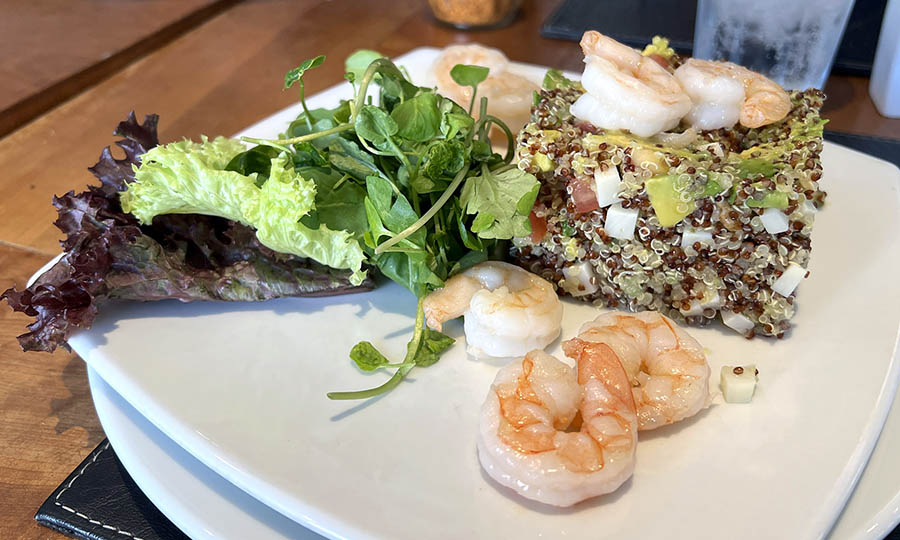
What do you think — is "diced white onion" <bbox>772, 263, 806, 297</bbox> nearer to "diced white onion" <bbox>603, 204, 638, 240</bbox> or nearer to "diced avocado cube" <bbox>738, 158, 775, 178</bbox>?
"diced avocado cube" <bbox>738, 158, 775, 178</bbox>

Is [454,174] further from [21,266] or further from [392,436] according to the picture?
[21,266]

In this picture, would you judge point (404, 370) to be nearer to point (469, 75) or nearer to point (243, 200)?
point (243, 200)

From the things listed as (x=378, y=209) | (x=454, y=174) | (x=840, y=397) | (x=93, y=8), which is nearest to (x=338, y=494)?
(x=378, y=209)

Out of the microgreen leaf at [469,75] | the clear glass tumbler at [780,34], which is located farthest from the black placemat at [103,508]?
the clear glass tumbler at [780,34]

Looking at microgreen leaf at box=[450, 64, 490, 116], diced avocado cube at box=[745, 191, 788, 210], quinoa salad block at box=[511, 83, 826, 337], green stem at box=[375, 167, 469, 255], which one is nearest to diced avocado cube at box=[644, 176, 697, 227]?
quinoa salad block at box=[511, 83, 826, 337]

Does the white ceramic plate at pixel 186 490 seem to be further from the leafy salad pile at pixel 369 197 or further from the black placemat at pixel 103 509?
the leafy salad pile at pixel 369 197

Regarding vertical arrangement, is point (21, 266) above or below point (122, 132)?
below
